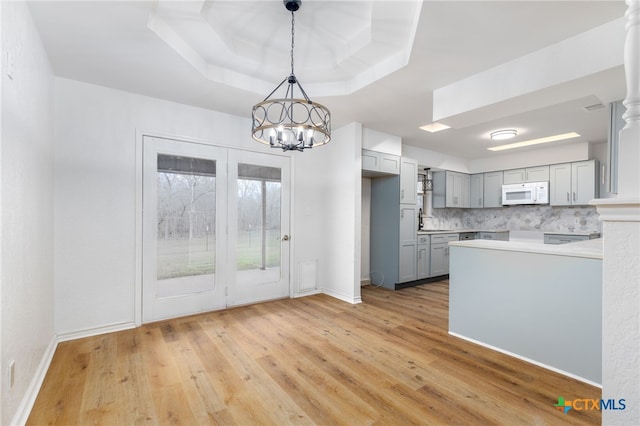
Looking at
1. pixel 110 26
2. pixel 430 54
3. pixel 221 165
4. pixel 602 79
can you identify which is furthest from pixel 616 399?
pixel 221 165

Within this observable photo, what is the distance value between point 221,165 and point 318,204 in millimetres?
1590

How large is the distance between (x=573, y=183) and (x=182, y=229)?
641 cm

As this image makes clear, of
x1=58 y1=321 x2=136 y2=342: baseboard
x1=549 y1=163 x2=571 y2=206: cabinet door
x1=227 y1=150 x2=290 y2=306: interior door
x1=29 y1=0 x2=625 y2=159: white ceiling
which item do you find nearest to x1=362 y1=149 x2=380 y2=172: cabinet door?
x1=29 y1=0 x2=625 y2=159: white ceiling

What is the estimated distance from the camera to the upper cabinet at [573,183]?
5.11 meters

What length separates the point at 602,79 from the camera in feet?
7.39

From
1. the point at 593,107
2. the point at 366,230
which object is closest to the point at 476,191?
the point at 366,230

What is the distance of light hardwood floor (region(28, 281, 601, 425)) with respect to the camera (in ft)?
6.08

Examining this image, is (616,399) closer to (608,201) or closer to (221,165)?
(608,201)

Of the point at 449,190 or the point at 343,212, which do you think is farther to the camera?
the point at 449,190

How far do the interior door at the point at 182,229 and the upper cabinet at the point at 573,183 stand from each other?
19.0 ft

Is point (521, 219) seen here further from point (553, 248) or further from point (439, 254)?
point (553, 248)

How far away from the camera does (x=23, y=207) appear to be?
1.92 metres

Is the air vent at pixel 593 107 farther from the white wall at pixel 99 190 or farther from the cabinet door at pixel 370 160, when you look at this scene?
the white wall at pixel 99 190

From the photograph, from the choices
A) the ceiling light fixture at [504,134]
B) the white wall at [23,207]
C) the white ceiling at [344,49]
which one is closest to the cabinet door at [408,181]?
the ceiling light fixture at [504,134]
